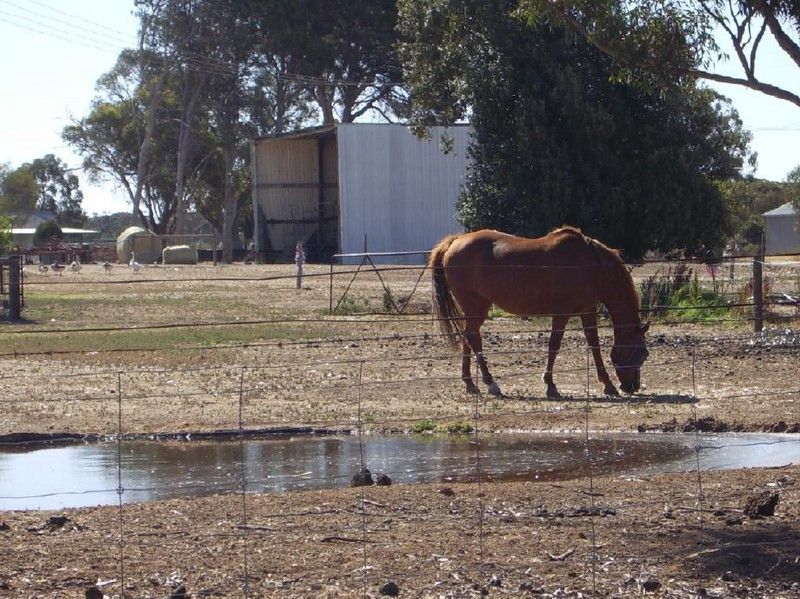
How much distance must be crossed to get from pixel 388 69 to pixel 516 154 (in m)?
45.8

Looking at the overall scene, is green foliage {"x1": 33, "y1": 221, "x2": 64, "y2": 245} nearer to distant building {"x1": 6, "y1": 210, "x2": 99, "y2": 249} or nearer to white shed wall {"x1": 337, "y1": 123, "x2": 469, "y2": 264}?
distant building {"x1": 6, "y1": 210, "x2": 99, "y2": 249}

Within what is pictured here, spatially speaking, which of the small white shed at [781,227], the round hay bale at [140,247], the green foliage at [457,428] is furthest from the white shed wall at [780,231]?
the green foliage at [457,428]

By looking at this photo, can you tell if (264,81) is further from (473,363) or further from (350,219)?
(473,363)

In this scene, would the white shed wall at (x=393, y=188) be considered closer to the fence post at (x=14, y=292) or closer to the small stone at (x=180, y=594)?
the fence post at (x=14, y=292)

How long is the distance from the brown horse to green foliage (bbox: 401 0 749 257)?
11846 mm

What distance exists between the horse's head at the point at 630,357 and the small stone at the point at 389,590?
863cm

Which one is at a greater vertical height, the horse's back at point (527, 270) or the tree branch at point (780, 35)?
the tree branch at point (780, 35)

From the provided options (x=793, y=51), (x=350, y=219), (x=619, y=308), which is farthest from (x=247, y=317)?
(x=350, y=219)

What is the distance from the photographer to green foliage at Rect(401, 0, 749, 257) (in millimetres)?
28109

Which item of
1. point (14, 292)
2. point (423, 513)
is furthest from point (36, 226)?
point (423, 513)

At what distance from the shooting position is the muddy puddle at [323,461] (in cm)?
1064

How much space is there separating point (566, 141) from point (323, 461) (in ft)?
60.0

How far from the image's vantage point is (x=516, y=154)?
1139 inches

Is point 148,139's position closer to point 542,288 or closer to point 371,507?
point 542,288
